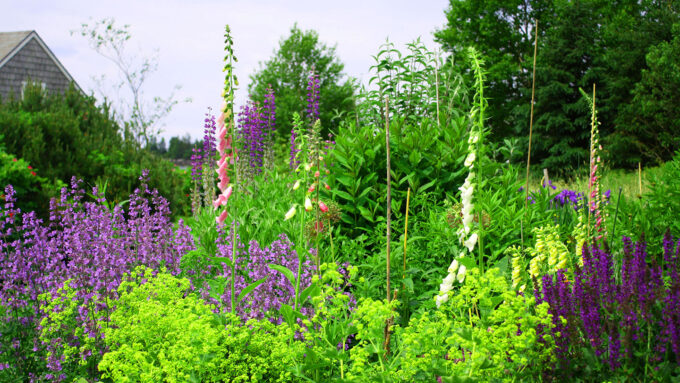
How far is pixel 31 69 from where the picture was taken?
24.7m

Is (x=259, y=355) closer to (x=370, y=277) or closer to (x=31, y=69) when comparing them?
(x=370, y=277)

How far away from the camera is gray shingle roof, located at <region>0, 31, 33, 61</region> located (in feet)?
77.6

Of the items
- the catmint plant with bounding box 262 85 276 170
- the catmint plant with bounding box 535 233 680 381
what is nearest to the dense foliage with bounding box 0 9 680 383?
the catmint plant with bounding box 535 233 680 381

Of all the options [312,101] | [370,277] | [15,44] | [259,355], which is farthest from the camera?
[15,44]

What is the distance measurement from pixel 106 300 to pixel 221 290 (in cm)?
79

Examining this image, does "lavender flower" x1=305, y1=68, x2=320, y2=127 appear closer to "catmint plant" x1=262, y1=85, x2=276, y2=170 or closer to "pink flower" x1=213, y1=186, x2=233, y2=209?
"catmint plant" x1=262, y1=85, x2=276, y2=170

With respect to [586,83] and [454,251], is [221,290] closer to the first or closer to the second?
[454,251]

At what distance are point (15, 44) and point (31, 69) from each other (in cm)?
127

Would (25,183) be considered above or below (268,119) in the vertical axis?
below

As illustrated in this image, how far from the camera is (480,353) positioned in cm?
200

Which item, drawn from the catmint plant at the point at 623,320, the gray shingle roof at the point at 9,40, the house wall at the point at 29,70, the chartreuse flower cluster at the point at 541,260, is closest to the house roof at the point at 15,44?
the gray shingle roof at the point at 9,40

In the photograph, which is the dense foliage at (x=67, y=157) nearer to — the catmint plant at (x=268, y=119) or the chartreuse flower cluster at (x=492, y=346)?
the catmint plant at (x=268, y=119)

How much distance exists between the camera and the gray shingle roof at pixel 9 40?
77.6ft

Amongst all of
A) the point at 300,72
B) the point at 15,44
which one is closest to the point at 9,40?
the point at 15,44
